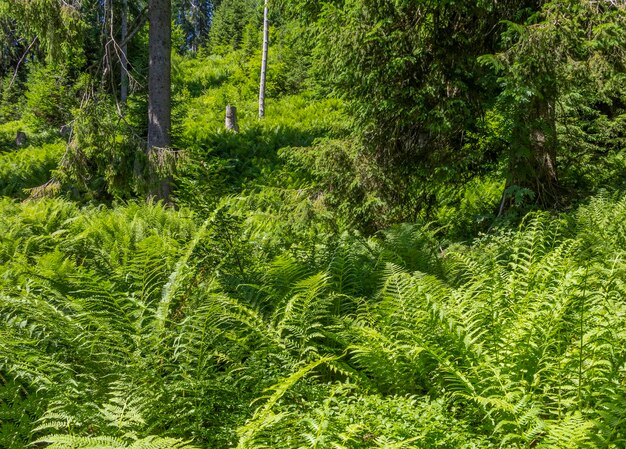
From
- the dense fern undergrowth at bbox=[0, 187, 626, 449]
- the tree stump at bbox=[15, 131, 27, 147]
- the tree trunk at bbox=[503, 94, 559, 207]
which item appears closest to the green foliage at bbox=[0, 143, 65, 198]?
the tree stump at bbox=[15, 131, 27, 147]

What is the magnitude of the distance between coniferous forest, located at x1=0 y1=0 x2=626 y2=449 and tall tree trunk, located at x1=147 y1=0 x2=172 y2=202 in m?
0.03

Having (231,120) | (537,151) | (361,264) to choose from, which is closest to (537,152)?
(537,151)

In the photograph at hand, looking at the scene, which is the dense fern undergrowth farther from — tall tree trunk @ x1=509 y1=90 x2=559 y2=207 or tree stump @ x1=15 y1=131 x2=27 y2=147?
tree stump @ x1=15 y1=131 x2=27 y2=147

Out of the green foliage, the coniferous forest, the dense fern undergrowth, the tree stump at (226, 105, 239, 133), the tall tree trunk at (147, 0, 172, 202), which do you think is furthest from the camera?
the tree stump at (226, 105, 239, 133)

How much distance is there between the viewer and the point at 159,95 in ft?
26.1

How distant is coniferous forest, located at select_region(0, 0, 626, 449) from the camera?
221cm

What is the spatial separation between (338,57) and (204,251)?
292 cm

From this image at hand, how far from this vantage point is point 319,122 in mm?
15711

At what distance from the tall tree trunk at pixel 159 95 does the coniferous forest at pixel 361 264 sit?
0.03 m

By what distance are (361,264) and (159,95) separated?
542 cm

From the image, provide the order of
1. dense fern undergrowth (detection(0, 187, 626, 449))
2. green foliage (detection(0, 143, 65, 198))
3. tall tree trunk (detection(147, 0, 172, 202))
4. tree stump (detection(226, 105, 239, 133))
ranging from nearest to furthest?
dense fern undergrowth (detection(0, 187, 626, 449))
tall tree trunk (detection(147, 0, 172, 202))
green foliage (detection(0, 143, 65, 198))
tree stump (detection(226, 105, 239, 133))

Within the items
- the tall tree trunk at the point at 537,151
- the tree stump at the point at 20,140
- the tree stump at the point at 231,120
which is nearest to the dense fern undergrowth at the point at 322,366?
the tall tree trunk at the point at 537,151

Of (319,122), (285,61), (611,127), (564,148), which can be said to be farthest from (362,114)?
(285,61)

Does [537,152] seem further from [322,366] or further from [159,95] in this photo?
[159,95]
